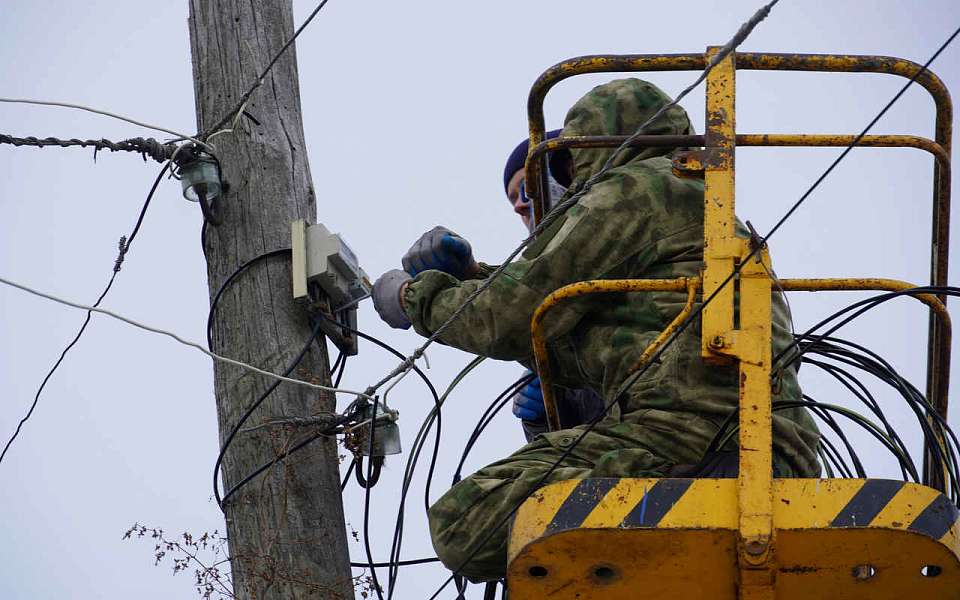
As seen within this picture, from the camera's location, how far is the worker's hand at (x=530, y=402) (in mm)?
6953

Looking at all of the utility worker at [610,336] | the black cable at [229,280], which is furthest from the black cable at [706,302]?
the black cable at [229,280]

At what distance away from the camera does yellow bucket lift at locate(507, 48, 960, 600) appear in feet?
15.0

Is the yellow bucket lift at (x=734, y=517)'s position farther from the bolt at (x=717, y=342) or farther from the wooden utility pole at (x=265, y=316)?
the wooden utility pole at (x=265, y=316)

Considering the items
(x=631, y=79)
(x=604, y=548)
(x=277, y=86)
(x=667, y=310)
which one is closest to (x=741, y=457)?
(x=604, y=548)

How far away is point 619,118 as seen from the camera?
19.3 ft

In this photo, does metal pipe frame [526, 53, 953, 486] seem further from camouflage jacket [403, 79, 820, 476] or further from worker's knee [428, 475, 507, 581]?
worker's knee [428, 475, 507, 581]

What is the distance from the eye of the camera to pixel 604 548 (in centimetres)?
474

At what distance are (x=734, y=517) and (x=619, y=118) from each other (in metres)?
1.88

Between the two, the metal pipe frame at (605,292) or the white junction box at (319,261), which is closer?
the metal pipe frame at (605,292)

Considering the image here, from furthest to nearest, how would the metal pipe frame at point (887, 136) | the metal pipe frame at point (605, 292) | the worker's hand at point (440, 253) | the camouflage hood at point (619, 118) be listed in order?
the worker's hand at point (440, 253), the camouflage hood at point (619, 118), the metal pipe frame at point (887, 136), the metal pipe frame at point (605, 292)

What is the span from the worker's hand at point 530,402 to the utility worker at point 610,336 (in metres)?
1.04

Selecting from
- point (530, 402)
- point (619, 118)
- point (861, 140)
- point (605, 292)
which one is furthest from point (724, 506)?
point (530, 402)

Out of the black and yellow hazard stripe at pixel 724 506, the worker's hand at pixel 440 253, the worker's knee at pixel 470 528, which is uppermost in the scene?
the worker's hand at pixel 440 253

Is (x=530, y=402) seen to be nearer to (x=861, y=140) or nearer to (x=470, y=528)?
(x=470, y=528)
